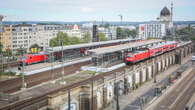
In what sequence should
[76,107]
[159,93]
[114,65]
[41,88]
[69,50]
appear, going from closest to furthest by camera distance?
[76,107]
[41,88]
[159,93]
[114,65]
[69,50]

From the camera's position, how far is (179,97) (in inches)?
1587

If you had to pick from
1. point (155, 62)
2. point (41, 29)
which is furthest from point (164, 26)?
point (155, 62)

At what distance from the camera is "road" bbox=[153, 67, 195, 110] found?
35.9 metres

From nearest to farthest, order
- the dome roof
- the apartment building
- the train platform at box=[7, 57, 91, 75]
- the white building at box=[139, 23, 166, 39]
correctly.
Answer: the train platform at box=[7, 57, 91, 75] → the apartment building → the dome roof → the white building at box=[139, 23, 166, 39]

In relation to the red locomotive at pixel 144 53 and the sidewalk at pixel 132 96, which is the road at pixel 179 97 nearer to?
the sidewalk at pixel 132 96

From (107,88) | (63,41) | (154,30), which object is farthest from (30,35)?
(154,30)

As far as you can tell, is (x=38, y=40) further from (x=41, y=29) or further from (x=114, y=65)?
(x=114, y=65)

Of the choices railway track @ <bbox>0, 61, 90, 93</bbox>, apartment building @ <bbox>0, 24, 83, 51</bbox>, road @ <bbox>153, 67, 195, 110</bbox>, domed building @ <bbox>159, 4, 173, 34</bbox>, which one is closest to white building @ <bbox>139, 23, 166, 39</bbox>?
domed building @ <bbox>159, 4, 173, 34</bbox>

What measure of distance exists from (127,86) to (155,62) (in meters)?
19.2

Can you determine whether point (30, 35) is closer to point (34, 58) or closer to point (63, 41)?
point (63, 41)

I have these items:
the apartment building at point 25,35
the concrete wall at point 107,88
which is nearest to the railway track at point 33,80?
the concrete wall at point 107,88

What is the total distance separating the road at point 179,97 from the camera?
3589 centimetres

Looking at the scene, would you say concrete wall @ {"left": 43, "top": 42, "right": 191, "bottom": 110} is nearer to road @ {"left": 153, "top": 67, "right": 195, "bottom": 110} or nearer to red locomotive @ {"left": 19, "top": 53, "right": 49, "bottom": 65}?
road @ {"left": 153, "top": 67, "right": 195, "bottom": 110}

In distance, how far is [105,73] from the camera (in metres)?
44.1
